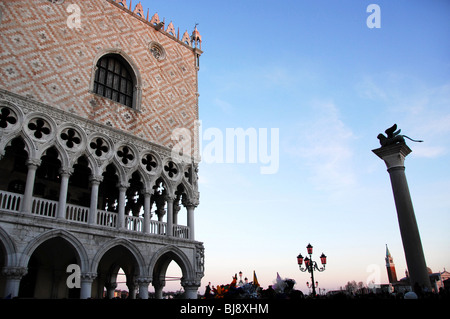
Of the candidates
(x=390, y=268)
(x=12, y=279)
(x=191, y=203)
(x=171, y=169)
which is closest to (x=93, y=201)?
(x=12, y=279)

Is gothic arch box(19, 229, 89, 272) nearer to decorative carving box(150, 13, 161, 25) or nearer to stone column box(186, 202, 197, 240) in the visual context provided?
stone column box(186, 202, 197, 240)

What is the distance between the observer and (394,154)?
9734 millimetres

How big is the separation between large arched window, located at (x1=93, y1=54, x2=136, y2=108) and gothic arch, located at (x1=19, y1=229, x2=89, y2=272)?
558 cm

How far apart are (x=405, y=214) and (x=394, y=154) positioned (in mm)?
1723

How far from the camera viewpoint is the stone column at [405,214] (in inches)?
339

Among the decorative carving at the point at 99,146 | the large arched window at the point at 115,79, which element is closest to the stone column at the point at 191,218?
the decorative carving at the point at 99,146

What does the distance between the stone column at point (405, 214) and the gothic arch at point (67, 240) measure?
29.3 feet

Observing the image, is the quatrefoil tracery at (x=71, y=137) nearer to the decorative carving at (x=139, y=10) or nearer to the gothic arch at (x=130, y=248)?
the gothic arch at (x=130, y=248)

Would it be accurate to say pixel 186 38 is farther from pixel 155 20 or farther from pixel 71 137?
pixel 71 137

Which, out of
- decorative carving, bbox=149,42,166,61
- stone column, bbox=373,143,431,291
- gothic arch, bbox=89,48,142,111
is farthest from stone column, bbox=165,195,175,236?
stone column, bbox=373,143,431,291

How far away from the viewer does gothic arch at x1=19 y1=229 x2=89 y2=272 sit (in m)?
9.14

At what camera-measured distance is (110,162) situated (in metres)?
11.9
